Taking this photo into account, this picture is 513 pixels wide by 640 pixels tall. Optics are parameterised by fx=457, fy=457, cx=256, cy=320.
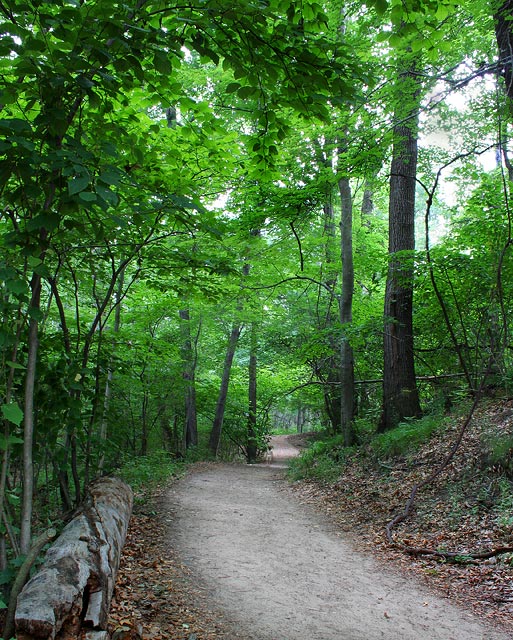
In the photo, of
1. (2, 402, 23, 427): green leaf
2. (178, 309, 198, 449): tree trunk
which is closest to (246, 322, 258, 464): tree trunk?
(178, 309, 198, 449): tree trunk

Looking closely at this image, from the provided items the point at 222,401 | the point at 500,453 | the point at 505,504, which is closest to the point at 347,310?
the point at 500,453

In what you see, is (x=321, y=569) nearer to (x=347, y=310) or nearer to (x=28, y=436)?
(x=28, y=436)

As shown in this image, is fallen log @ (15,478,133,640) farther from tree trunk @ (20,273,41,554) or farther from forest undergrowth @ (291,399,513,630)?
forest undergrowth @ (291,399,513,630)

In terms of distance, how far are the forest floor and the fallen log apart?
0.95ft

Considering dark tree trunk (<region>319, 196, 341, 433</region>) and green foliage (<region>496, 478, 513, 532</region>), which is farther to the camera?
dark tree trunk (<region>319, 196, 341, 433</region>)

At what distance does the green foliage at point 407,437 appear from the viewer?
798 cm

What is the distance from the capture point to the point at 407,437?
816 centimetres

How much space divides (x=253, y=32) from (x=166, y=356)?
24.1 feet

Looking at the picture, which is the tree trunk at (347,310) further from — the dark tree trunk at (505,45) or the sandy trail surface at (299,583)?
the dark tree trunk at (505,45)

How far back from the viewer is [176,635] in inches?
129

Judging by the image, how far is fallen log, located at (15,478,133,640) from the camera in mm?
2498

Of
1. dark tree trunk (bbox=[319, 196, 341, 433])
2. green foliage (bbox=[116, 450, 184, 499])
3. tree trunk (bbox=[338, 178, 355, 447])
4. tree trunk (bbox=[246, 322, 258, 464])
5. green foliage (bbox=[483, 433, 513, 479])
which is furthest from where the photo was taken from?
tree trunk (bbox=[246, 322, 258, 464])

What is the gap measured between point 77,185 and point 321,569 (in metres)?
4.43

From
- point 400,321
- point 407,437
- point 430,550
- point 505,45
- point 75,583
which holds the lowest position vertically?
point 430,550
